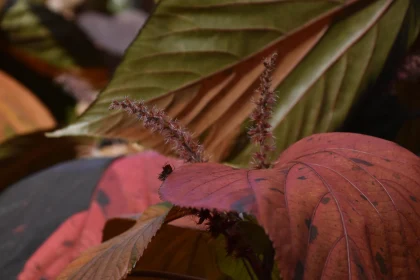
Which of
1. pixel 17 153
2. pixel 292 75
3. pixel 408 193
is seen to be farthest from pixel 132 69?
pixel 17 153

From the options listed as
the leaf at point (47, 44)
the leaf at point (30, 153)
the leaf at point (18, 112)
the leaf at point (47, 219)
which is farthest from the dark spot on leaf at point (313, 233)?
the leaf at point (47, 44)

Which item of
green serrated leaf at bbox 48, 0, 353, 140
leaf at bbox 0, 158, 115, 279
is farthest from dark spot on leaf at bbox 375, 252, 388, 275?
leaf at bbox 0, 158, 115, 279

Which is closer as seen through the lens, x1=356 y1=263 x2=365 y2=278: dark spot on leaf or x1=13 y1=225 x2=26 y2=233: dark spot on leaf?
x1=356 y1=263 x2=365 y2=278: dark spot on leaf

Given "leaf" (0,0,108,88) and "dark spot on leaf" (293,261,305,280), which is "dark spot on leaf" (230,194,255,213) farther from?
"leaf" (0,0,108,88)

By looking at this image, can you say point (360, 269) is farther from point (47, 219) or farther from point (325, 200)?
point (47, 219)

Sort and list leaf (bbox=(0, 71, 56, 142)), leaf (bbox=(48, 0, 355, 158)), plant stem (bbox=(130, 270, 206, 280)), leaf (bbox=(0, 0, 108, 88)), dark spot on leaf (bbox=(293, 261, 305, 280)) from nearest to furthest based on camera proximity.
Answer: dark spot on leaf (bbox=(293, 261, 305, 280)) < plant stem (bbox=(130, 270, 206, 280)) < leaf (bbox=(48, 0, 355, 158)) < leaf (bbox=(0, 71, 56, 142)) < leaf (bbox=(0, 0, 108, 88))

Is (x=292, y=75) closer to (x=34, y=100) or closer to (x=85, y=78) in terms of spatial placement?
(x=34, y=100)
